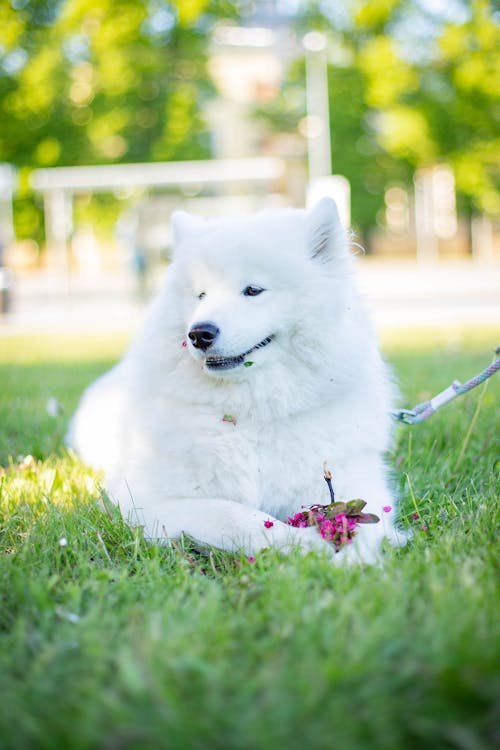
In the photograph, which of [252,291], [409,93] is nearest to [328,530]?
[252,291]

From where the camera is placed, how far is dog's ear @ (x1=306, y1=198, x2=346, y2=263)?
8.80 ft

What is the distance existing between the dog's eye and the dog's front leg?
73 cm

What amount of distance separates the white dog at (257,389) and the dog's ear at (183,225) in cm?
10

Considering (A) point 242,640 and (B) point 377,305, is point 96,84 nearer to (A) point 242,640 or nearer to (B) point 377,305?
(B) point 377,305

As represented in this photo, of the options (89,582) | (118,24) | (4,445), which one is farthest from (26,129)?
(89,582)

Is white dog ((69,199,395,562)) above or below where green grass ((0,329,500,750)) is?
above

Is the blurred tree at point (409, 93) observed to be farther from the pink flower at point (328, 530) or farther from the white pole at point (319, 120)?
the pink flower at point (328, 530)

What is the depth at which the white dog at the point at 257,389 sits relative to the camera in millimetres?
2488

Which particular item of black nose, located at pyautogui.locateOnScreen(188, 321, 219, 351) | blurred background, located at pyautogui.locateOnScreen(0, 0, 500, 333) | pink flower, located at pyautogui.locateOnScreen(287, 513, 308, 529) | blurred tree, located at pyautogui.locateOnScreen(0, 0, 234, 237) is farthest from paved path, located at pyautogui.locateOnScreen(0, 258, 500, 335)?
blurred tree, located at pyautogui.locateOnScreen(0, 0, 234, 237)

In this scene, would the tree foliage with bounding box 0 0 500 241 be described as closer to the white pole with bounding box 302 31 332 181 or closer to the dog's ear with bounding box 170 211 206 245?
the white pole with bounding box 302 31 332 181

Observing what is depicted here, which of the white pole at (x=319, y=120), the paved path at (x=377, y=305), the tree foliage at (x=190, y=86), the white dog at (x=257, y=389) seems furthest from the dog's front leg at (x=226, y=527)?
the tree foliage at (x=190, y=86)

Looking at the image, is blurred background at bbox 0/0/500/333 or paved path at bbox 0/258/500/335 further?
blurred background at bbox 0/0/500/333

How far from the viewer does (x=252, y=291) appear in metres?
2.57

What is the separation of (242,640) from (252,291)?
1.27 m
